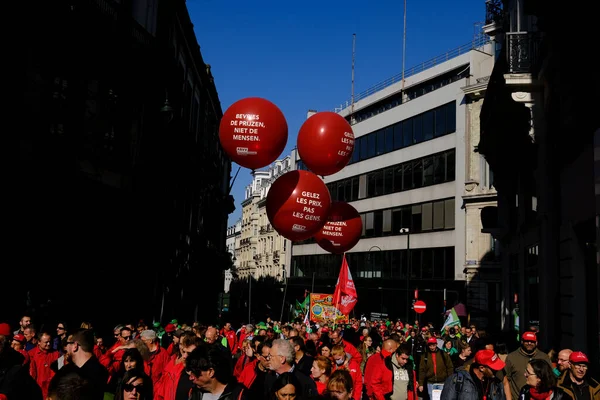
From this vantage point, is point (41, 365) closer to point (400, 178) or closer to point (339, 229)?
point (339, 229)

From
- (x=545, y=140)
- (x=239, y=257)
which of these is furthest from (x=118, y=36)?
(x=239, y=257)

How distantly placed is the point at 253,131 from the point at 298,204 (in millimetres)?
1450

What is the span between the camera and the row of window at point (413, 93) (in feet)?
142

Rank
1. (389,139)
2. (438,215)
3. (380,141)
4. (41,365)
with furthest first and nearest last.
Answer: (380,141) < (389,139) < (438,215) < (41,365)

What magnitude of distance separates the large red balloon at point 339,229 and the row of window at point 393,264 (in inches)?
854

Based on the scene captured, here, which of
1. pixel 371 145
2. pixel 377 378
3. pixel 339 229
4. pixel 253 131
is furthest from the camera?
pixel 371 145

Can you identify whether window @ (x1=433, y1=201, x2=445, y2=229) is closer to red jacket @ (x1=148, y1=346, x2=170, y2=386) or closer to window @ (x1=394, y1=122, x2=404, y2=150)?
window @ (x1=394, y1=122, x2=404, y2=150)

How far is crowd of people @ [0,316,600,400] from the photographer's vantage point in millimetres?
5410

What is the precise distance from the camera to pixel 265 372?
7.49m

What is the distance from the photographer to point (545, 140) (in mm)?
15602

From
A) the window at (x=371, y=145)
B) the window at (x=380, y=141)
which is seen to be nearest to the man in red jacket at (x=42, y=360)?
the window at (x=380, y=141)

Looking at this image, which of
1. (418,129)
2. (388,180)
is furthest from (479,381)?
(388,180)

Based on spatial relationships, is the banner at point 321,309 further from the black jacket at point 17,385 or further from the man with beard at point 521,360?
the black jacket at point 17,385

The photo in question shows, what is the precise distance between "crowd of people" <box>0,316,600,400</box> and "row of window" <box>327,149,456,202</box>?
31273mm
